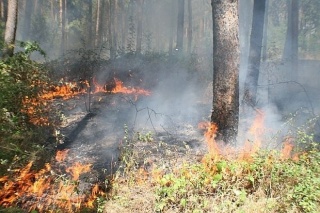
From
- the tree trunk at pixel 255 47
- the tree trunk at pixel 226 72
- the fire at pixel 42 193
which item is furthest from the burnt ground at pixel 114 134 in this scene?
the tree trunk at pixel 255 47

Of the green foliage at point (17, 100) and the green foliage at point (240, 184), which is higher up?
the green foliage at point (17, 100)

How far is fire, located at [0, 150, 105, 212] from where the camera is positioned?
4.38 metres

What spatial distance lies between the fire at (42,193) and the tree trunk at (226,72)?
308cm

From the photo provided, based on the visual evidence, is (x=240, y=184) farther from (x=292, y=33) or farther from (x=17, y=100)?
(x=292, y=33)

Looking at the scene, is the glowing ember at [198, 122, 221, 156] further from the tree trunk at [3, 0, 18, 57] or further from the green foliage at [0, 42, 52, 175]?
the tree trunk at [3, 0, 18, 57]

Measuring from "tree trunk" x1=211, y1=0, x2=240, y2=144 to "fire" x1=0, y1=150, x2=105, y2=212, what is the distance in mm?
3076

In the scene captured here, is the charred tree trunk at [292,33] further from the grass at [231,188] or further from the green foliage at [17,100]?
the green foliage at [17,100]

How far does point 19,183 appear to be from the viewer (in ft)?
15.5

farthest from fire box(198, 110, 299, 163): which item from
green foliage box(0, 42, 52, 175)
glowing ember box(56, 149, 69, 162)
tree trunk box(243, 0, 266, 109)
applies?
green foliage box(0, 42, 52, 175)

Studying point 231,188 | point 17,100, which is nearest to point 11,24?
point 17,100

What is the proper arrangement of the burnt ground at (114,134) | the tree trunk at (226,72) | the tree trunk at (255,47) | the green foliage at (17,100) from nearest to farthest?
the green foliage at (17,100) < the tree trunk at (226,72) < the burnt ground at (114,134) < the tree trunk at (255,47)

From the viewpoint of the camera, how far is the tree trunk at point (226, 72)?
19.7ft

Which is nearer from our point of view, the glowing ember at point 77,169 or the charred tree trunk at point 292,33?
the glowing ember at point 77,169

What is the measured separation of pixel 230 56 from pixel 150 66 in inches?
363
